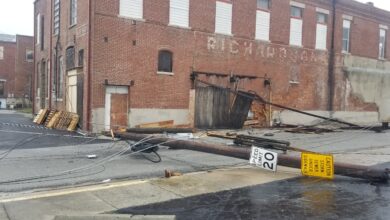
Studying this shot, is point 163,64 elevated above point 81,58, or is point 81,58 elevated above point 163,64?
point 81,58

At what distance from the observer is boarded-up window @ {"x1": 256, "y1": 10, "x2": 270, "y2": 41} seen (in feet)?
85.2

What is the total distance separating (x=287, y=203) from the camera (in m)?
7.78

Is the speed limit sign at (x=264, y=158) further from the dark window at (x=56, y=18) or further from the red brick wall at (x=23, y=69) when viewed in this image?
the red brick wall at (x=23, y=69)

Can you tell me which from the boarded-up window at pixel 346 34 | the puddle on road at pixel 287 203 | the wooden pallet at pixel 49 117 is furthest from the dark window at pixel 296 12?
the puddle on road at pixel 287 203

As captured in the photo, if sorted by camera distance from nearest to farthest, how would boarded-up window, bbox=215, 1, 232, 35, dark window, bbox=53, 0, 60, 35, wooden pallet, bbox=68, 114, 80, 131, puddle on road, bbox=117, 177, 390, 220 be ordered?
puddle on road, bbox=117, 177, 390, 220, wooden pallet, bbox=68, 114, 80, 131, boarded-up window, bbox=215, 1, 232, 35, dark window, bbox=53, 0, 60, 35

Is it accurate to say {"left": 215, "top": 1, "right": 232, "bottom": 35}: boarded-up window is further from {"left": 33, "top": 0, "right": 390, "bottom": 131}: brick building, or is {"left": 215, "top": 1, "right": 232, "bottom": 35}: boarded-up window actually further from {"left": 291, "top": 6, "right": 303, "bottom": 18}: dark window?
{"left": 291, "top": 6, "right": 303, "bottom": 18}: dark window

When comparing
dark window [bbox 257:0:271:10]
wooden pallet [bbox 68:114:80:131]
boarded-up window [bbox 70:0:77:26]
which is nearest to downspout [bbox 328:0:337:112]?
dark window [bbox 257:0:271:10]

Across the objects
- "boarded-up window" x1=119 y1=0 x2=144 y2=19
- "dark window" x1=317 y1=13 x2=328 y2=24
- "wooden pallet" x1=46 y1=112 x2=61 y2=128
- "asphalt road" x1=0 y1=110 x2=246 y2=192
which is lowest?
"asphalt road" x1=0 y1=110 x2=246 y2=192

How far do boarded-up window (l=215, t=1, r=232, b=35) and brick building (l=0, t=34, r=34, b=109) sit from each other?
1320 inches

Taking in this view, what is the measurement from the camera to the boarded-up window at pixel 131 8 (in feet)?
67.0

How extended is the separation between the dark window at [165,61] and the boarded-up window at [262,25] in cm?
637

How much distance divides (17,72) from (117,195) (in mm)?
47740

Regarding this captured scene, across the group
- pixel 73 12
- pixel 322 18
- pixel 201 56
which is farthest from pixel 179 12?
pixel 322 18

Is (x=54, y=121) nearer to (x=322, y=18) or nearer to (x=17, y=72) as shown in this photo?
(x=322, y=18)
